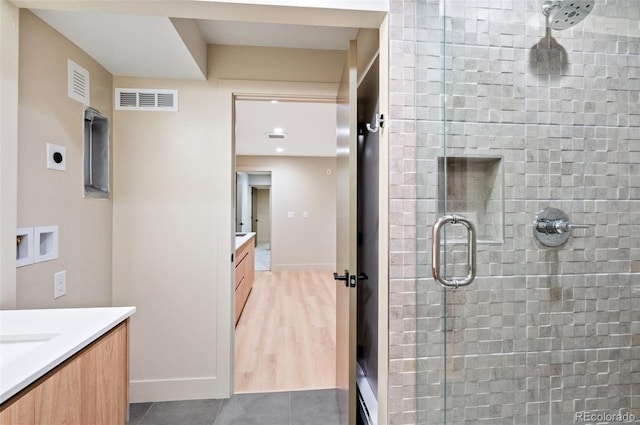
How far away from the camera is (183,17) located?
118cm

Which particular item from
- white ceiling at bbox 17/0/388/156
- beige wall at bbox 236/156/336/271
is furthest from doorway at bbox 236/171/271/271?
white ceiling at bbox 17/0/388/156

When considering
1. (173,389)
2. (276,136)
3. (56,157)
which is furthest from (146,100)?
(276,136)

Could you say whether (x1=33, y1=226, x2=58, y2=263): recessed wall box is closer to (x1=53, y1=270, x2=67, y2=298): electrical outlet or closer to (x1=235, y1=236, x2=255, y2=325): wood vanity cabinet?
(x1=53, y1=270, x2=67, y2=298): electrical outlet

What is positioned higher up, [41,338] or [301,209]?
[301,209]

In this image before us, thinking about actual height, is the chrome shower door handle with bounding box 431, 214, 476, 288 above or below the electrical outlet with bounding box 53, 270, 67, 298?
above

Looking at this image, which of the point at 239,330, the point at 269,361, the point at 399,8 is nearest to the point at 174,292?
the point at 269,361

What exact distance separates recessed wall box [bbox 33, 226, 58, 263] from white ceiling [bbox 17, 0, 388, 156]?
3.08ft

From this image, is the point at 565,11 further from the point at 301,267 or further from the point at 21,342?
the point at 301,267

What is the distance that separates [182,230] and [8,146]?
1.00 m

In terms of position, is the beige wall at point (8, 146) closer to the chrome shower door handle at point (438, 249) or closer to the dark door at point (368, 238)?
the dark door at point (368, 238)

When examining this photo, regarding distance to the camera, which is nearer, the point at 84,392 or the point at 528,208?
the point at 84,392

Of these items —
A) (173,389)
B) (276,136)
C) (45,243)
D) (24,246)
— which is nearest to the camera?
(24,246)

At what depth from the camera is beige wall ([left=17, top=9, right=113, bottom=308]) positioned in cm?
132

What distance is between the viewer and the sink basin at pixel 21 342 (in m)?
0.93
